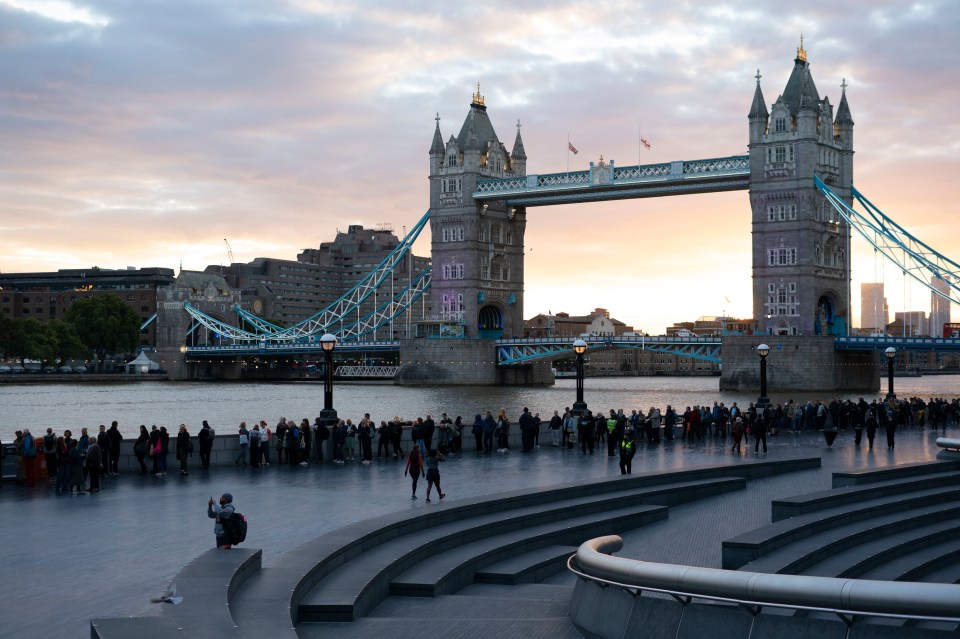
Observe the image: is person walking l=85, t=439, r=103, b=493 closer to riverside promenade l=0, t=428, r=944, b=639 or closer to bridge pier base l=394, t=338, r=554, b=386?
riverside promenade l=0, t=428, r=944, b=639

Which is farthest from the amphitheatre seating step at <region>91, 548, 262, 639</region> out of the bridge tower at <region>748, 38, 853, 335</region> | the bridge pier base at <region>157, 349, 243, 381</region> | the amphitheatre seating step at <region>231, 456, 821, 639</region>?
the bridge pier base at <region>157, 349, 243, 381</region>

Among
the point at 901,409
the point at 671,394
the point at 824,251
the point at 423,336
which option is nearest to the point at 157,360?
the point at 423,336

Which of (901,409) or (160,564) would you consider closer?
(160,564)

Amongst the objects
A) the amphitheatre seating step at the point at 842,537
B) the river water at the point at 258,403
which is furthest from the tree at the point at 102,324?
the amphitheatre seating step at the point at 842,537

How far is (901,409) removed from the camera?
1647 inches

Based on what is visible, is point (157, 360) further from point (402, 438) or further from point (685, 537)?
point (685, 537)

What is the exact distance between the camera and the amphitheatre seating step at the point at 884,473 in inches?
814

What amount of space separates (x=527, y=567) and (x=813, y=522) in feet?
13.6

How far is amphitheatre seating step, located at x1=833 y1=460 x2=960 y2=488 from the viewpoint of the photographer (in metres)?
20.7

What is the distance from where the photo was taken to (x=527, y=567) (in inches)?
606

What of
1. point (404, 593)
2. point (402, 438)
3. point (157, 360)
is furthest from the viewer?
point (157, 360)

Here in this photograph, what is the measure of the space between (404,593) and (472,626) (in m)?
1.91

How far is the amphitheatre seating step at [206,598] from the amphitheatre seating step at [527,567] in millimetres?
3146

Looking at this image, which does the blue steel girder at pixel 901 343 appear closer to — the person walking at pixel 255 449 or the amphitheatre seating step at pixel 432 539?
the person walking at pixel 255 449
